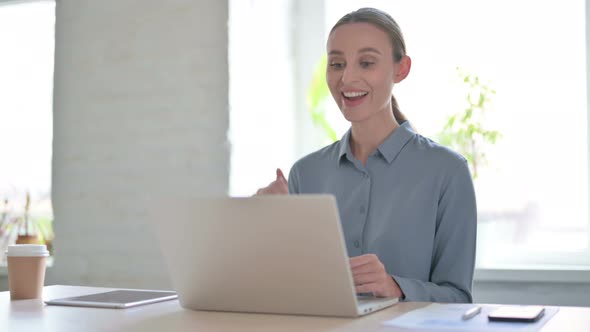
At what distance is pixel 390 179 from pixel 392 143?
0.32 ft

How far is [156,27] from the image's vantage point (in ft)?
11.6

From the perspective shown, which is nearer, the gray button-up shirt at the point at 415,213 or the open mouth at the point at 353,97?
the gray button-up shirt at the point at 415,213

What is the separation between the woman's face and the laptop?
694 millimetres

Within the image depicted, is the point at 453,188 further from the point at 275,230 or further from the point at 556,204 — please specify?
the point at 556,204

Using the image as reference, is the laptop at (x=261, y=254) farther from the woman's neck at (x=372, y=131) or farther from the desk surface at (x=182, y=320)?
the woman's neck at (x=372, y=131)

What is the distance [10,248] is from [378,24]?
1.04m

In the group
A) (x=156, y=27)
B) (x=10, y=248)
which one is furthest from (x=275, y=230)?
(x=156, y=27)

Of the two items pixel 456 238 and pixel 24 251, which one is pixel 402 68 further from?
pixel 24 251

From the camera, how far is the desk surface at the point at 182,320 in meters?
1.27

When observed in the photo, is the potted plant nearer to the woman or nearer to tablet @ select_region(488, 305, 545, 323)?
the woman

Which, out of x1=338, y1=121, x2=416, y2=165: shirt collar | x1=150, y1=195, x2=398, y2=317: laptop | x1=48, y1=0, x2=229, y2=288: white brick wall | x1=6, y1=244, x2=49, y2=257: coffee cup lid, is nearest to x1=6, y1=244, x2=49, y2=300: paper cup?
x1=6, y1=244, x2=49, y2=257: coffee cup lid

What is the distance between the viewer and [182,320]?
1.38 meters

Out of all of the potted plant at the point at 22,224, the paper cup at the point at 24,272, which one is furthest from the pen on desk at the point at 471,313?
the potted plant at the point at 22,224

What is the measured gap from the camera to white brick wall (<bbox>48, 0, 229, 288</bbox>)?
3400 millimetres
